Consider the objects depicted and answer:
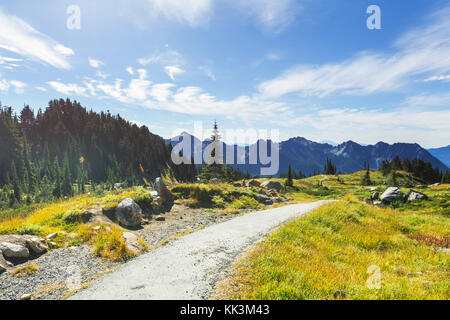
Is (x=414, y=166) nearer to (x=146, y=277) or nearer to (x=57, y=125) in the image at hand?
(x=146, y=277)

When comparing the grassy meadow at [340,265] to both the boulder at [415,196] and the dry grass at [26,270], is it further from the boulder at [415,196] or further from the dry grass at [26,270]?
the boulder at [415,196]

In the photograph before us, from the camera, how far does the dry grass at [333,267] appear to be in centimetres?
507

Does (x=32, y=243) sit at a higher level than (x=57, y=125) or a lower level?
lower

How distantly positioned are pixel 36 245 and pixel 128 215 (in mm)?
5427

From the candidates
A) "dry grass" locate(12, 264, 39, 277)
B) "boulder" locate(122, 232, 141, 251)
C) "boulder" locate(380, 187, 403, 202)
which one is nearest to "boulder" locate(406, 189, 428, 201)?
"boulder" locate(380, 187, 403, 202)

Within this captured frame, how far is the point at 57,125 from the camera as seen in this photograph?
8788cm

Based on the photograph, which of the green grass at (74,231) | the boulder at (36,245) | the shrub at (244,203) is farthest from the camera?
the shrub at (244,203)

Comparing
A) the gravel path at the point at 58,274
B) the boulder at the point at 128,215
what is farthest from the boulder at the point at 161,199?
the gravel path at the point at 58,274

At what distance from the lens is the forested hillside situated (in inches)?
2490

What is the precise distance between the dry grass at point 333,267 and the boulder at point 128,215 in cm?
990

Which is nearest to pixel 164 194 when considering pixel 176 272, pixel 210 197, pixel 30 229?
pixel 210 197

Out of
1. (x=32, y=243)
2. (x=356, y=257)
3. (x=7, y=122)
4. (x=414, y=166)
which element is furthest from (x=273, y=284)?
(x=414, y=166)
